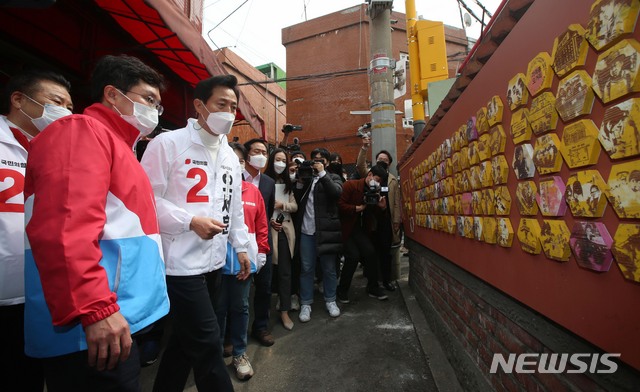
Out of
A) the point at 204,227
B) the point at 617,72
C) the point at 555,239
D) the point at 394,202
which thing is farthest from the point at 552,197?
the point at 394,202

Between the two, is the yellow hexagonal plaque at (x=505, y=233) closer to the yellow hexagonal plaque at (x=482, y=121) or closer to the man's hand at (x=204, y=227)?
the yellow hexagonal plaque at (x=482, y=121)

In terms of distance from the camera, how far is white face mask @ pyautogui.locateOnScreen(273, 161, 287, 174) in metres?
3.67

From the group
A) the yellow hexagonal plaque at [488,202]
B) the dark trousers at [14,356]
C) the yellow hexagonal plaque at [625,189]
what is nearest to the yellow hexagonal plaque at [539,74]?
the yellow hexagonal plaque at [625,189]

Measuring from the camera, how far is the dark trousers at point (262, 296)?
301 centimetres

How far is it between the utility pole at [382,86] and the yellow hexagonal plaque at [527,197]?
3796 millimetres

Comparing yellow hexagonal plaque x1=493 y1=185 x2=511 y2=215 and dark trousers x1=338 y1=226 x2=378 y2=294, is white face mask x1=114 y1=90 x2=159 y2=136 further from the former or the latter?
dark trousers x1=338 y1=226 x2=378 y2=294

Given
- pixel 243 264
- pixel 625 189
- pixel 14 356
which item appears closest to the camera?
pixel 625 189

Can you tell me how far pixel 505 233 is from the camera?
1.54m

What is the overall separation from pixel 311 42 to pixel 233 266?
15.2 metres

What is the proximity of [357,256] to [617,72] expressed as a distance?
10.8 ft

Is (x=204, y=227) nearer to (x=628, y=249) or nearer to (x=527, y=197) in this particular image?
(x=527, y=197)

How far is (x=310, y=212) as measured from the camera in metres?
3.75

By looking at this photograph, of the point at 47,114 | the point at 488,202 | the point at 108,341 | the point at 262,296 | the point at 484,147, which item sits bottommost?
the point at 262,296

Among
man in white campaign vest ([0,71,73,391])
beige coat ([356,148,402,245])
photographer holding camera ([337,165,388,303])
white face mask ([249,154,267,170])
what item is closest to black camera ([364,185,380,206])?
photographer holding camera ([337,165,388,303])
